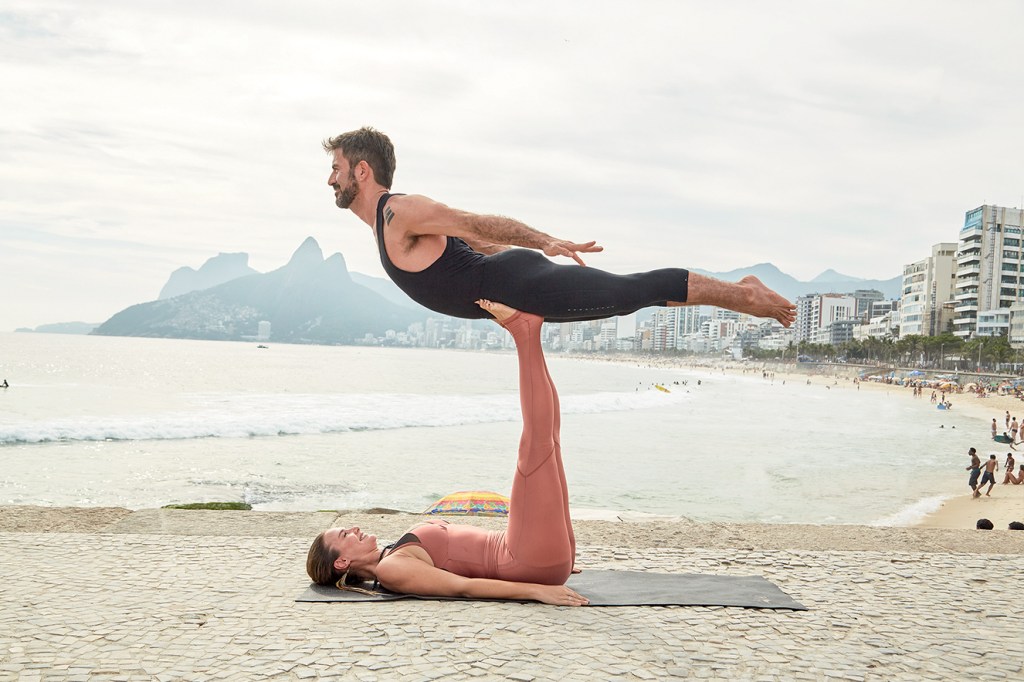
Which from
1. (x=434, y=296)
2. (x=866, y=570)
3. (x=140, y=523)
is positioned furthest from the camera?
(x=140, y=523)

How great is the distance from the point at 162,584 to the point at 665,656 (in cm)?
321

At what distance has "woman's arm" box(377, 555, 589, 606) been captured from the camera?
4.79 m

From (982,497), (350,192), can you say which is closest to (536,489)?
(350,192)

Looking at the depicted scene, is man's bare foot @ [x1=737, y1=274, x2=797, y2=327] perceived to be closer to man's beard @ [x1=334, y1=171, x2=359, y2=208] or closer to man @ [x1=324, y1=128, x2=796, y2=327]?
man @ [x1=324, y1=128, x2=796, y2=327]

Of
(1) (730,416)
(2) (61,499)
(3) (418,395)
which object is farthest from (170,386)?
(2) (61,499)

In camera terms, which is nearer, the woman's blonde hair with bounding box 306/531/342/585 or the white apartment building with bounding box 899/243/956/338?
the woman's blonde hair with bounding box 306/531/342/585

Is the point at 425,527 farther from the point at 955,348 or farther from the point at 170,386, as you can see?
the point at 955,348

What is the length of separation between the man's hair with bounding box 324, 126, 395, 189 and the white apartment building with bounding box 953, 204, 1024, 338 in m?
112

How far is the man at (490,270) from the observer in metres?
4.29

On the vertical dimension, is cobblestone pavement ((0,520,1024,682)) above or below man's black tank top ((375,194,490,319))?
below

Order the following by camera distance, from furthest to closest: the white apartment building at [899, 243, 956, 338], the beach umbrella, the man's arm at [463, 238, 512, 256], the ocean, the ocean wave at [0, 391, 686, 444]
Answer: the white apartment building at [899, 243, 956, 338] < the ocean wave at [0, 391, 686, 444] < the ocean < the beach umbrella < the man's arm at [463, 238, 512, 256]

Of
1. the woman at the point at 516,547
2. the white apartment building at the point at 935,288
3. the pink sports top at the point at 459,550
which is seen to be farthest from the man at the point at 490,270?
the white apartment building at the point at 935,288

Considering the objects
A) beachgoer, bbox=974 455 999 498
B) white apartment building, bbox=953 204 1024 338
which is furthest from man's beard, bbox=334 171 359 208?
white apartment building, bbox=953 204 1024 338

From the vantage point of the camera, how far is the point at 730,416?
49.7 metres
